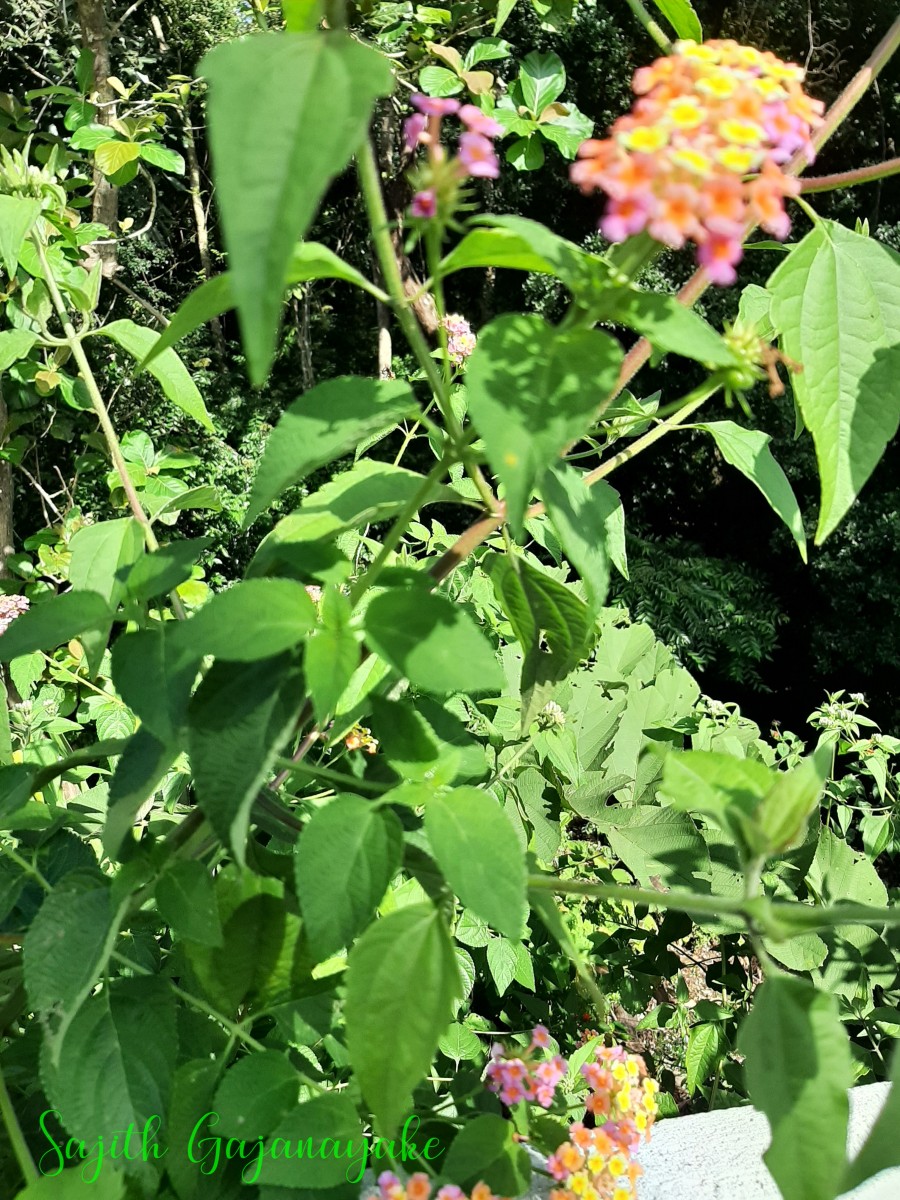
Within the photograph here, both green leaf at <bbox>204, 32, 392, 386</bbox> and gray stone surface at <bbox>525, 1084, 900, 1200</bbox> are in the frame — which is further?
gray stone surface at <bbox>525, 1084, 900, 1200</bbox>

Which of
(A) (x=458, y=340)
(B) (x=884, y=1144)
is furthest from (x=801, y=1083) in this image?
(A) (x=458, y=340)

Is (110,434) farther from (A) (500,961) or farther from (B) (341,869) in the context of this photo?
(A) (500,961)

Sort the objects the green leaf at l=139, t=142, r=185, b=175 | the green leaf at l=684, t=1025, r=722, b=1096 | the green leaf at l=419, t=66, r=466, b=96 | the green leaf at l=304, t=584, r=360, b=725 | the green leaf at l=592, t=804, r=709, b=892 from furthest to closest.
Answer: the green leaf at l=139, t=142, r=185, b=175 < the green leaf at l=419, t=66, r=466, b=96 < the green leaf at l=684, t=1025, r=722, b=1096 < the green leaf at l=592, t=804, r=709, b=892 < the green leaf at l=304, t=584, r=360, b=725

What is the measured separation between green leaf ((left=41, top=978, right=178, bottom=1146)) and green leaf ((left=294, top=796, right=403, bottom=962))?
0.44ft

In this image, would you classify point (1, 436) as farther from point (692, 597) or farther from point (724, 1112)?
point (692, 597)

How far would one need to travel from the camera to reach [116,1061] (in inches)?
17.7

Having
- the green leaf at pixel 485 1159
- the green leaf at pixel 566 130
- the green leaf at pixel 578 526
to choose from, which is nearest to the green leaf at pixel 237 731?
the green leaf at pixel 578 526

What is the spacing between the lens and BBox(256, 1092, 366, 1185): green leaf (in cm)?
42

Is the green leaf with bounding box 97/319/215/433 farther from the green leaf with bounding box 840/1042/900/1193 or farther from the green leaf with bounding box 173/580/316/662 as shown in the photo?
the green leaf with bounding box 840/1042/900/1193

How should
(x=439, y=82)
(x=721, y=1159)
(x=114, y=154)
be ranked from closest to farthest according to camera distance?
1. (x=721, y=1159)
2. (x=439, y=82)
3. (x=114, y=154)

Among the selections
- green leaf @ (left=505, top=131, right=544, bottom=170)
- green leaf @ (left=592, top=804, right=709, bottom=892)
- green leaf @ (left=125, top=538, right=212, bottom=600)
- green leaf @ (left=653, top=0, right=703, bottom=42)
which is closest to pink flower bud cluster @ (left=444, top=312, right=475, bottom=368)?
green leaf @ (left=505, top=131, right=544, bottom=170)

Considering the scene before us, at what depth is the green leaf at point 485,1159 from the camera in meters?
0.47

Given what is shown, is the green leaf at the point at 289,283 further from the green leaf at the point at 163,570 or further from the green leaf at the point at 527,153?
the green leaf at the point at 527,153

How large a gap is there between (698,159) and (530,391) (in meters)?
0.09
